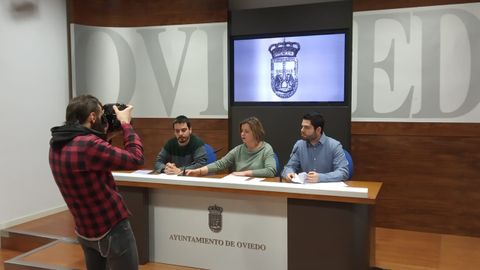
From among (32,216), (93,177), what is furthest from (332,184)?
(32,216)

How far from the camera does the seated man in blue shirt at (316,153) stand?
312 cm

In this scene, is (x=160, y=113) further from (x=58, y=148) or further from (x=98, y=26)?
(x=58, y=148)

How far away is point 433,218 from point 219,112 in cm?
242

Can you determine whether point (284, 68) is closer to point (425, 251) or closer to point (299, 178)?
point (299, 178)

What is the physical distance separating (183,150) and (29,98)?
1.89 meters

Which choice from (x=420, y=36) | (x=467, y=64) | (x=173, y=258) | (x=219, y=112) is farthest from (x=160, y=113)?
(x=467, y=64)

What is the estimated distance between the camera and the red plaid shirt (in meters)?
1.63

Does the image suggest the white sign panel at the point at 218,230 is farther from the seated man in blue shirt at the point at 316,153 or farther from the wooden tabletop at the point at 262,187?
the seated man in blue shirt at the point at 316,153

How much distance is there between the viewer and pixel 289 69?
14.4ft

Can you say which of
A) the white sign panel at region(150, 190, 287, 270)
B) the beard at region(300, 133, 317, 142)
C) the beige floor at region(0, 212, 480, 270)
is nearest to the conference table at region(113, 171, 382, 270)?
the white sign panel at region(150, 190, 287, 270)

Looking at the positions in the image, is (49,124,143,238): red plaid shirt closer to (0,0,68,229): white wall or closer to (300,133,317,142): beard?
(300,133,317,142): beard

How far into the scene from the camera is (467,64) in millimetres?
3689

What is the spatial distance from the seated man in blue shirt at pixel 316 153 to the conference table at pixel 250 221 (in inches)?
11.7

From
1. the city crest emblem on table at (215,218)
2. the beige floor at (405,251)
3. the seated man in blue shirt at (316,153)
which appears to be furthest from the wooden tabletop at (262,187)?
the beige floor at (405,251)
